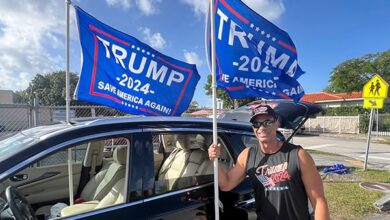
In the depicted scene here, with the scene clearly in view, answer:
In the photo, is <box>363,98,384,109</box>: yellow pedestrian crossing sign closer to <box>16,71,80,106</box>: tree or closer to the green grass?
the green grass

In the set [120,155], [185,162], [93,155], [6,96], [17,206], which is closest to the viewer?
[17,206]

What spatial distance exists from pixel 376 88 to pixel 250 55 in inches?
336

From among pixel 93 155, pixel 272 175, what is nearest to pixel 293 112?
pixel 272 175

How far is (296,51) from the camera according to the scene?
4.35m

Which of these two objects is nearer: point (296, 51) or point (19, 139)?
point (19, 139)

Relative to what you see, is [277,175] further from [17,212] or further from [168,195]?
[17,212]

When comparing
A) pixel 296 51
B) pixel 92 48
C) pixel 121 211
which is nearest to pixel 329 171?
pixel 296 51

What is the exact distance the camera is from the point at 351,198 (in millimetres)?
7176

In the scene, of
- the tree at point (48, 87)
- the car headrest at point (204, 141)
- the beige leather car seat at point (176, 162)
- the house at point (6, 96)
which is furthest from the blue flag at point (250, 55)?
Answer: the tree at point (48, 87)

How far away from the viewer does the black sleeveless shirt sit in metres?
2.53

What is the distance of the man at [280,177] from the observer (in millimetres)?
2506

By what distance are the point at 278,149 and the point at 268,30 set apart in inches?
76.6

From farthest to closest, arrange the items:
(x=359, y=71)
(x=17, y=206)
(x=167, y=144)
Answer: (x=359, y=71)
(x=167, y=144)
(x=17, y=206)

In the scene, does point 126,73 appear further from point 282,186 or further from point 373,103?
point 373,103
